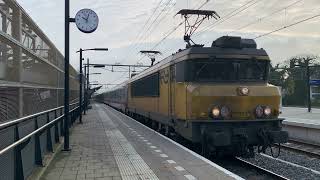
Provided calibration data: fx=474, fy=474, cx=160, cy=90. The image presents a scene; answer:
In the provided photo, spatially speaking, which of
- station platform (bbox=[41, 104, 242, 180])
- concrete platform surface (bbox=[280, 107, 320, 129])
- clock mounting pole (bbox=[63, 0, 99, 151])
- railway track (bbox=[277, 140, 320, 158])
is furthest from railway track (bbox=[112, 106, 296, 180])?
concrete platform surface (bbox=[280, 107, 320, 129])

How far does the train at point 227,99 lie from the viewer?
11945mm

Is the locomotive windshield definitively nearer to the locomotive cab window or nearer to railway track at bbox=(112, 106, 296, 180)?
railway track at bbox=(112, 106, 296, 180)

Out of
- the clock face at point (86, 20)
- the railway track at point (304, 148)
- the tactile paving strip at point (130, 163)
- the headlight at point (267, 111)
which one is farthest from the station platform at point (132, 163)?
the railway track at point (304, 148)

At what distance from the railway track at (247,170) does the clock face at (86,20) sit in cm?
549

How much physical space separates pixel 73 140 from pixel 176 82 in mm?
4974

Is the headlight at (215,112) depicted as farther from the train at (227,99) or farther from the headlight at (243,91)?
the headlight at (243,91)

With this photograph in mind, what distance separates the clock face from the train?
2.72 metres

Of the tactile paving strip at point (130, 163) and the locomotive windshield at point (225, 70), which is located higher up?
the locomotive windshield at point (225, 70)

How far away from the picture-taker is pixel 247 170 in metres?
11.6

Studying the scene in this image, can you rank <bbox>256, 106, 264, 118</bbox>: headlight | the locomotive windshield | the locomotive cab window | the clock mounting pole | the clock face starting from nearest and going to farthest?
1. <bbox>256, 106, 264, 118</bbox>: headlight
2. the locomotive windshield
3. the clock mounting pole
4. the clock face
5. the locomotive cab window

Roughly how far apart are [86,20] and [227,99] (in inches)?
198

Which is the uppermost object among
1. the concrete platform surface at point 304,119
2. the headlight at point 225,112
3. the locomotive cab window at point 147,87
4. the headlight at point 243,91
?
the locomotive cab window at point 147,87

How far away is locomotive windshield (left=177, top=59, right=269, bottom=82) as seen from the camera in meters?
12.6

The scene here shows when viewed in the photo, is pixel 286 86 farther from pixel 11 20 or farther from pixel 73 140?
pixel 11 20
